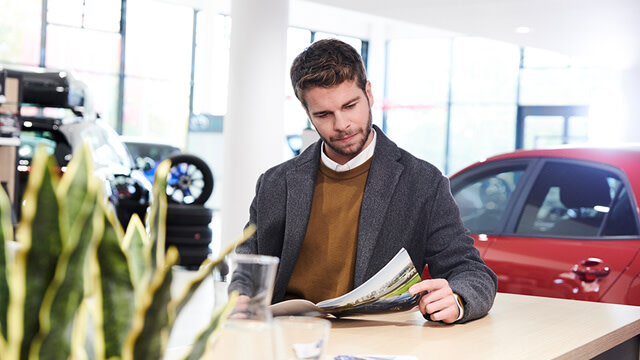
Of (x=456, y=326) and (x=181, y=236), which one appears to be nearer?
(x=456, y=326)

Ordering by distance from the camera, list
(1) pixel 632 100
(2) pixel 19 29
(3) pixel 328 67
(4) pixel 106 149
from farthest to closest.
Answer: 1. (2) pixel 19 29
2. (1) pixel 632 100
3. (4) pixel 106 149
4. (3) pixel 328 67

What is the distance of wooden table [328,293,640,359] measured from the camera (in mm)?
1434

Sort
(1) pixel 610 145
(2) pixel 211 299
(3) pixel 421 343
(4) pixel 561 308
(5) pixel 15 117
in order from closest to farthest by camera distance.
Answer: (3) pixel 421 343 → (2) pixel 211 299 → (4) pixel 561 308 → (1) pixel 610 145 → (5) pixel 15 117

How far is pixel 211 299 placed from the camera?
72.2 inches

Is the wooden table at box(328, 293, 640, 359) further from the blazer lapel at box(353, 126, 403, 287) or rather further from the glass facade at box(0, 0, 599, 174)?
the glass facade at box(0, 0, 599, 174)

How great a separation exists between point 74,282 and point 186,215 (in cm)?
607

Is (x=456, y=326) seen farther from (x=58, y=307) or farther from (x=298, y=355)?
(x=58, y=307)

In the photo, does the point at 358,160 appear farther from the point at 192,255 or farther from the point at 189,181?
the point at 189,181

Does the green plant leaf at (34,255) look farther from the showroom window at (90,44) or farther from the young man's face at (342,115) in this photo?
the showroom window at (90,44)

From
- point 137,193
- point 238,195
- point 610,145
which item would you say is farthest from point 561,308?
point 137,193

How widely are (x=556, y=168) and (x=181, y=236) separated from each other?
13.7ft

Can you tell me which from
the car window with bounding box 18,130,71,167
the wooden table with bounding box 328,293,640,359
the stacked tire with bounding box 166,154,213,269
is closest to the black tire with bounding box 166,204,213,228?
the stacked tire with bounding box 166,154,213,269

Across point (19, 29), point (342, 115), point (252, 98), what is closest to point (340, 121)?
point (342, 115)

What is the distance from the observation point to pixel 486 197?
328 centimetres
